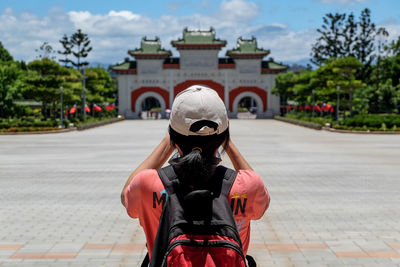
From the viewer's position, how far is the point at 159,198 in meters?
2.17

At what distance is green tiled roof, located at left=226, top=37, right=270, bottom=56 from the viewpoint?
201ft

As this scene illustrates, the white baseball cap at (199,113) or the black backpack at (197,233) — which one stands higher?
the white baseball cap at (199,113)

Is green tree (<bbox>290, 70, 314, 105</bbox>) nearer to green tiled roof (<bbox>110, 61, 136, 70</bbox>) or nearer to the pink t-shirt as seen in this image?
green tiled roof (<bbox>110, 61, 136, 70</bbox>)

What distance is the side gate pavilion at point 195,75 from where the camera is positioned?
60656 millimetres

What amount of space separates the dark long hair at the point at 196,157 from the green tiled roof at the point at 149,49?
59644 millimetres

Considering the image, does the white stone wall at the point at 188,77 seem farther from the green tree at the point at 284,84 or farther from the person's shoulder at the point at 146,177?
the person's shoulder at the point at 146,177

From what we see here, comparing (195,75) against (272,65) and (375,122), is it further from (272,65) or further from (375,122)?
(375,122)

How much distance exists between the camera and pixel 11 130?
102ft

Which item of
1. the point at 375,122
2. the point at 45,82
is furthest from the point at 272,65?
the point at 45,82

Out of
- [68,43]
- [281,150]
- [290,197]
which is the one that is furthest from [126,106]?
[290,197]

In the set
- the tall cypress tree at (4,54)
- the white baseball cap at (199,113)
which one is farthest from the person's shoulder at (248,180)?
the tall cypress tree at (4,54)

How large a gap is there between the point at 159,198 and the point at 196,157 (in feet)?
0.88

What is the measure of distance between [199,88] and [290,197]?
702cm

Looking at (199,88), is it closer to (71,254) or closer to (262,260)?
(262,260)
